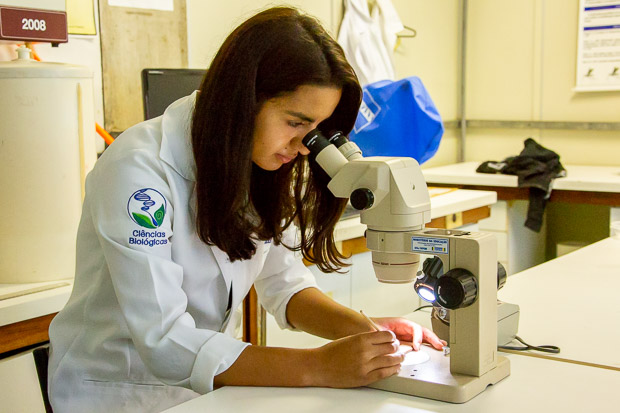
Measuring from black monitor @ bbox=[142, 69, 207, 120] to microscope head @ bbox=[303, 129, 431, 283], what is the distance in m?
1.09

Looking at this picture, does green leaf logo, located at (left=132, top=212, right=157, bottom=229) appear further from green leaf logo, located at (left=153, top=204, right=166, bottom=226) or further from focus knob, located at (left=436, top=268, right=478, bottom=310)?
focus knob, located at (left=436, top=268, right=478, bottom=310)

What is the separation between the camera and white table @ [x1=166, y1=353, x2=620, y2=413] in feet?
3.47

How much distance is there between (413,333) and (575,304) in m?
0.54

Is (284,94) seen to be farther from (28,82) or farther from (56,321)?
(28,82)

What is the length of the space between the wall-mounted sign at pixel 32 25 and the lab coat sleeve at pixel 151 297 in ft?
2.52

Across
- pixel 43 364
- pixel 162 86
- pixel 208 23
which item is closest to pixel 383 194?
pixel 43 364

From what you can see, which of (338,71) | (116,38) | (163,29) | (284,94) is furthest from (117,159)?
(163,29)

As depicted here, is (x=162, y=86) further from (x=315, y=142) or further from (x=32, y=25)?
(x=315, y=142)

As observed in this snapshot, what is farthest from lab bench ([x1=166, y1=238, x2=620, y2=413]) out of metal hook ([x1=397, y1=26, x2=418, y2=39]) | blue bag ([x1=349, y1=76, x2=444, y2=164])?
metal hook ([x1=397, y1=26, x2=418, y2=39])

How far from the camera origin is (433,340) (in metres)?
1.31

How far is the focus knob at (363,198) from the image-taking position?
109 centimetres

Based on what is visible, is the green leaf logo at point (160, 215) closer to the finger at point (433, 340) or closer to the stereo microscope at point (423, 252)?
the stereo microscope at point (423, 252)

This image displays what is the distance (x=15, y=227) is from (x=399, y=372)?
41.6 inches

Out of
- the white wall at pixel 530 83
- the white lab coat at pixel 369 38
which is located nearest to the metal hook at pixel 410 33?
the white lab coat at pixel 369 38
